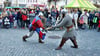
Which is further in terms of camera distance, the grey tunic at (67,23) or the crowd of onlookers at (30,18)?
the crowd of onlookers at (30,18)

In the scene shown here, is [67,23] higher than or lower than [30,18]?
higher

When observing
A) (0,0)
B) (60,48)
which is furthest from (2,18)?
(0,0)

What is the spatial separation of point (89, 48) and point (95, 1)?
134 feet

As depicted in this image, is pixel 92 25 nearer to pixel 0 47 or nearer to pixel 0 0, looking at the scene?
pixel 0 47

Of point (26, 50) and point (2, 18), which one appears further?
point (2, 18)

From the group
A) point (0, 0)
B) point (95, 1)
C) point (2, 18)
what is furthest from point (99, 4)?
point (2, 18)

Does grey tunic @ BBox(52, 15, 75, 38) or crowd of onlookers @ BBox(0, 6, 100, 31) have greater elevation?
grey tunic @ BBox(52, 15, 75, 38)

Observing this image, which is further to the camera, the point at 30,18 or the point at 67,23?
the point at 30,18

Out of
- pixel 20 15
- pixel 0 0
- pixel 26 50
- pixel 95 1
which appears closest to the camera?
pixel 26 50

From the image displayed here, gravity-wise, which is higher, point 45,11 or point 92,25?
point 45,11

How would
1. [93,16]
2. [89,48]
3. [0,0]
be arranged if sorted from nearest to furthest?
[89,48], [93,16], [0,0]

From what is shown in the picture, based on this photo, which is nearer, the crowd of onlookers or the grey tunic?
the grey tunic

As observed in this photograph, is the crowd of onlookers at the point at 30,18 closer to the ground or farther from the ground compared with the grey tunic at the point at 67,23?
closer to the ground

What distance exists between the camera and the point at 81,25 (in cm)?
1639
